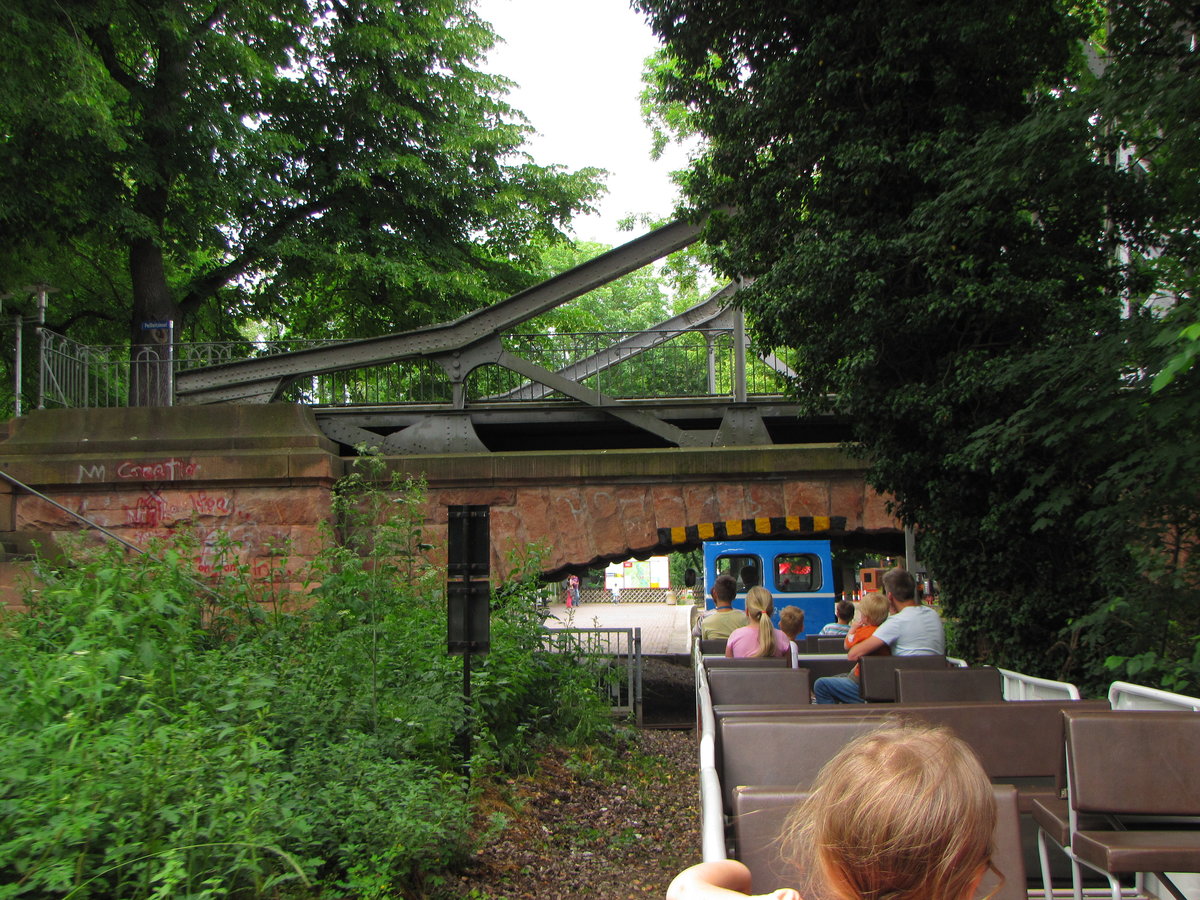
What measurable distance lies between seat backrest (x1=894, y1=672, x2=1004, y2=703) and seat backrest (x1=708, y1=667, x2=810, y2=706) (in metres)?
0.54

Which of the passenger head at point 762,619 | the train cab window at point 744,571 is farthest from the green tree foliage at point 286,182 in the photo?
the passenger head at point 762,619

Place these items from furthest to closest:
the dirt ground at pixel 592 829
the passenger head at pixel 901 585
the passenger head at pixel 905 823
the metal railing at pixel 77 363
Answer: the metal railing at pixel 77 363, the passenger head at pixel 901 585, the dirt ground at pixel 592 829, the passenger head at pixel 905 823

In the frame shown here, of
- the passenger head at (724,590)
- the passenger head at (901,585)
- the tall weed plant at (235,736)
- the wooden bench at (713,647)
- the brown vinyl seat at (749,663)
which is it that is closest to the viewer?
the tall weed plant at (235,736)

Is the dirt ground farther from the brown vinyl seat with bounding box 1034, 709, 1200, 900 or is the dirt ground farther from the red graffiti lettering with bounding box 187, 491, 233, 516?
the red graffiti lettering with bounding box 187, 491, 233, 516

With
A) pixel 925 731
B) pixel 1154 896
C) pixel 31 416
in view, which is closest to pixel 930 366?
pixel 1154 896

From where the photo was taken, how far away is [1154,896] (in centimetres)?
361

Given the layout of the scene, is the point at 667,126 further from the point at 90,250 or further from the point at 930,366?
the point at 930,366

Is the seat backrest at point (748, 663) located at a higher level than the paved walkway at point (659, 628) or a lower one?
higher

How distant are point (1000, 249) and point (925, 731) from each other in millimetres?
7485

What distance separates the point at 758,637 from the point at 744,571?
9489 mm

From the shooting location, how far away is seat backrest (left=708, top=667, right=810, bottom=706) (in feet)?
17.3

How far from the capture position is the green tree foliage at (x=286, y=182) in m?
14.5

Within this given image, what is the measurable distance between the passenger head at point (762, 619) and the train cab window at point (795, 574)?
894 centimetres

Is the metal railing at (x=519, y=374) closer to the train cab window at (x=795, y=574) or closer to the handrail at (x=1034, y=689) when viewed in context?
the train cab window at (x=795, y=574)
